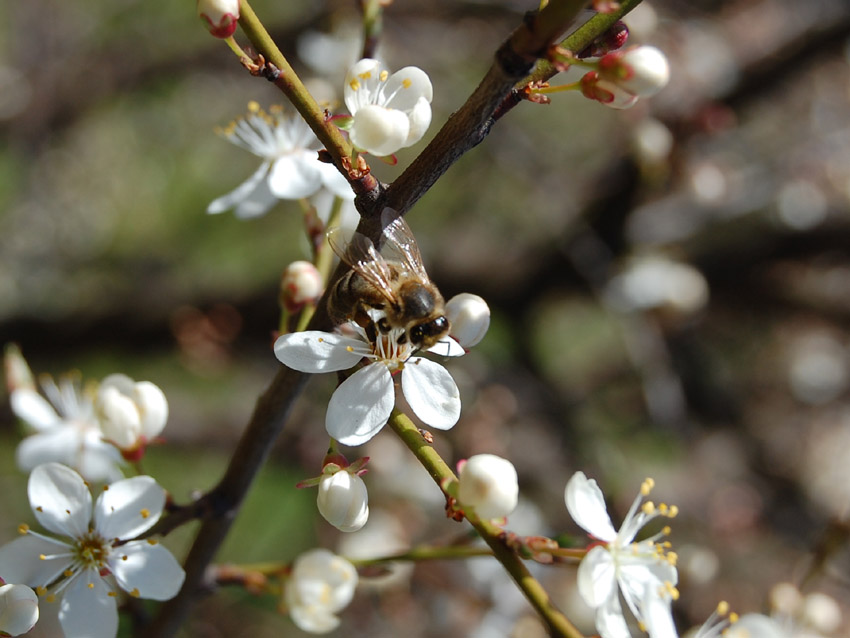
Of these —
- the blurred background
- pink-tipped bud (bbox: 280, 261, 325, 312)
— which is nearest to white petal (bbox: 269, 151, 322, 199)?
pink-tipped bud (bbox: 280, 261, 325, 312)

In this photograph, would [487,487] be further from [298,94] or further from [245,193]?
[245,193]

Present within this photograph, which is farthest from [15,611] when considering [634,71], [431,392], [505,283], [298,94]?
[505,283]

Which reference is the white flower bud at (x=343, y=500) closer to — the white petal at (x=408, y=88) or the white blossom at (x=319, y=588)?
the white blossom at (x=319, y=588)

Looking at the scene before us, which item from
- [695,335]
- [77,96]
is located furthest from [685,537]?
[77,96]

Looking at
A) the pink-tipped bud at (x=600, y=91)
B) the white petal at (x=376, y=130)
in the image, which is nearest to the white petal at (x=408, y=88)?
the white petal at (x=376, y=130)

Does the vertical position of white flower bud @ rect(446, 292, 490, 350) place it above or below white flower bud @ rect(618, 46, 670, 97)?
below

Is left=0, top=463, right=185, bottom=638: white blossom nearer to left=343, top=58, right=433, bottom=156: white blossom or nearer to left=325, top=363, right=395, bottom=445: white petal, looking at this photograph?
left=325, top=363, right=395, bottom=445: white petal

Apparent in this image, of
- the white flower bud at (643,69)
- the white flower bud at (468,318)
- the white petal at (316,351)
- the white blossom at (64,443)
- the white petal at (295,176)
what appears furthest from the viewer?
the white blossom at (64,443)

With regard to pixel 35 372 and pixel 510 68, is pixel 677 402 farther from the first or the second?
pixel 35 372
